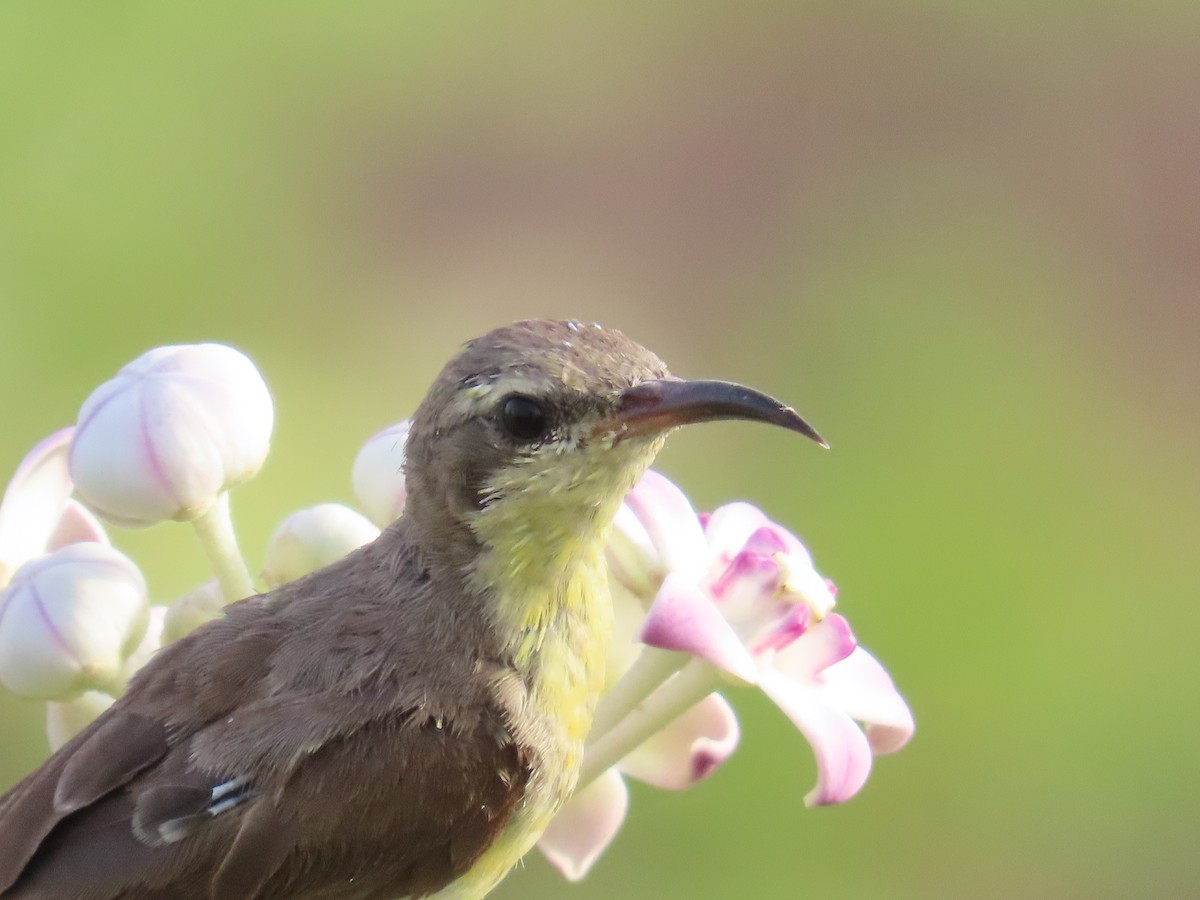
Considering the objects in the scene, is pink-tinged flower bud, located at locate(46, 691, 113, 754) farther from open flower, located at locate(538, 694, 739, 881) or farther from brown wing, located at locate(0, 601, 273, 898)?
open flower, located at locate(538, 694, 739, 881)

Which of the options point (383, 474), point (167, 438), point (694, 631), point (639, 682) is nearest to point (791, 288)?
point (383, 474)

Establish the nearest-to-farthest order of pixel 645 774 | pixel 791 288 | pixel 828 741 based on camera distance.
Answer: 1. pixel 828 741
2. pixel 645 774
3. pixel 791 288

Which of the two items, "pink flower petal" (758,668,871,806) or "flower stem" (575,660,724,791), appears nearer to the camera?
"pink flower petal" (758,668,871,806)

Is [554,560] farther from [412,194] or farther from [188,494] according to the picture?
[412,194]

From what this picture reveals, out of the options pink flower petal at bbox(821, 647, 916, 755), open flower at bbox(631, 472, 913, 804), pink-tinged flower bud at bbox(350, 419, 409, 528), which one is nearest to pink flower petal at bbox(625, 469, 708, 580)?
open flower at bbox(631, 472, 913, 804)

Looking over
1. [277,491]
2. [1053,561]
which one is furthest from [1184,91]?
[277,491]

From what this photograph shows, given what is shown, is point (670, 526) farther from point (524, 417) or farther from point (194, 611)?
point (194, 611)
